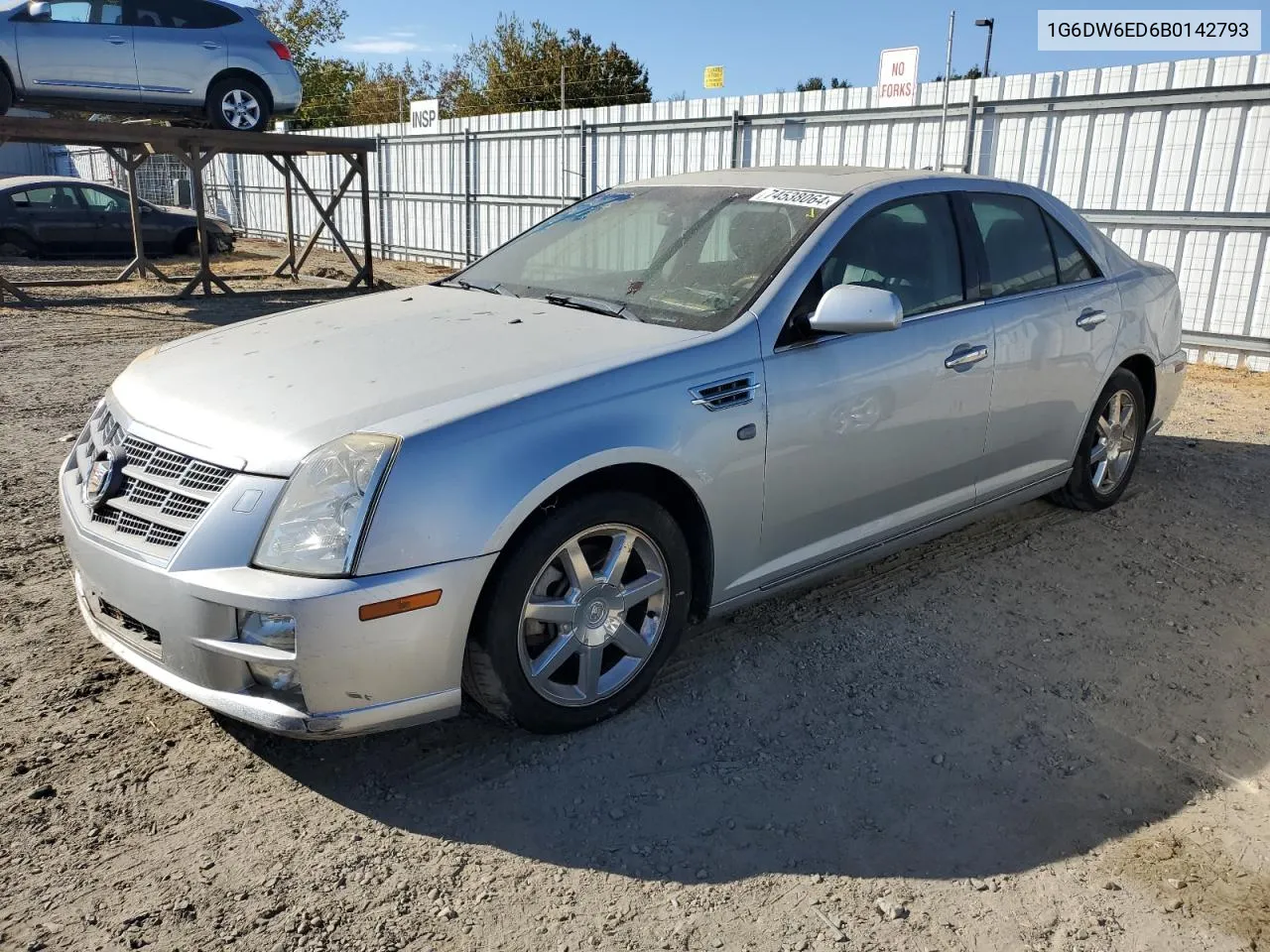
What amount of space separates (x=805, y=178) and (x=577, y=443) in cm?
195

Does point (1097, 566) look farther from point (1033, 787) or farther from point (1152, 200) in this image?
point (1152, 200)

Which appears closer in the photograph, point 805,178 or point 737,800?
point 737,800

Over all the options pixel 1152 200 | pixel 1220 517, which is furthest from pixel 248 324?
pixel 1152 200

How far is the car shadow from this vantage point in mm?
2688

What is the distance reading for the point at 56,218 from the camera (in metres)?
16.7

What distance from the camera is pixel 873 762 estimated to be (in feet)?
9.95

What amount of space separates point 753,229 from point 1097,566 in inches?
90.4

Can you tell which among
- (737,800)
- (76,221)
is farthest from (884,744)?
(76,221)

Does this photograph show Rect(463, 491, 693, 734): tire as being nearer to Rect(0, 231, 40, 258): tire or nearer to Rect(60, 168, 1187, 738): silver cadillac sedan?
Rect(60, 168, 1187, 738): silver cadillac sedan

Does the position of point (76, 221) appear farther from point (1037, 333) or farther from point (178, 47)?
point (1037, 333)

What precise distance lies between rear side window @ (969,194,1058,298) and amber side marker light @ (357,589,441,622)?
2790 mm

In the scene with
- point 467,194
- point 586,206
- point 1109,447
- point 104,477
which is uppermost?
point 586,206

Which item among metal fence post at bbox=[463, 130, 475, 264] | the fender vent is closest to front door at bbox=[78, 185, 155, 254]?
metal fence post at bbox=[463, 130, 475, 264]

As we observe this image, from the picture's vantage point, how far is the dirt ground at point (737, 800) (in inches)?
93.5
